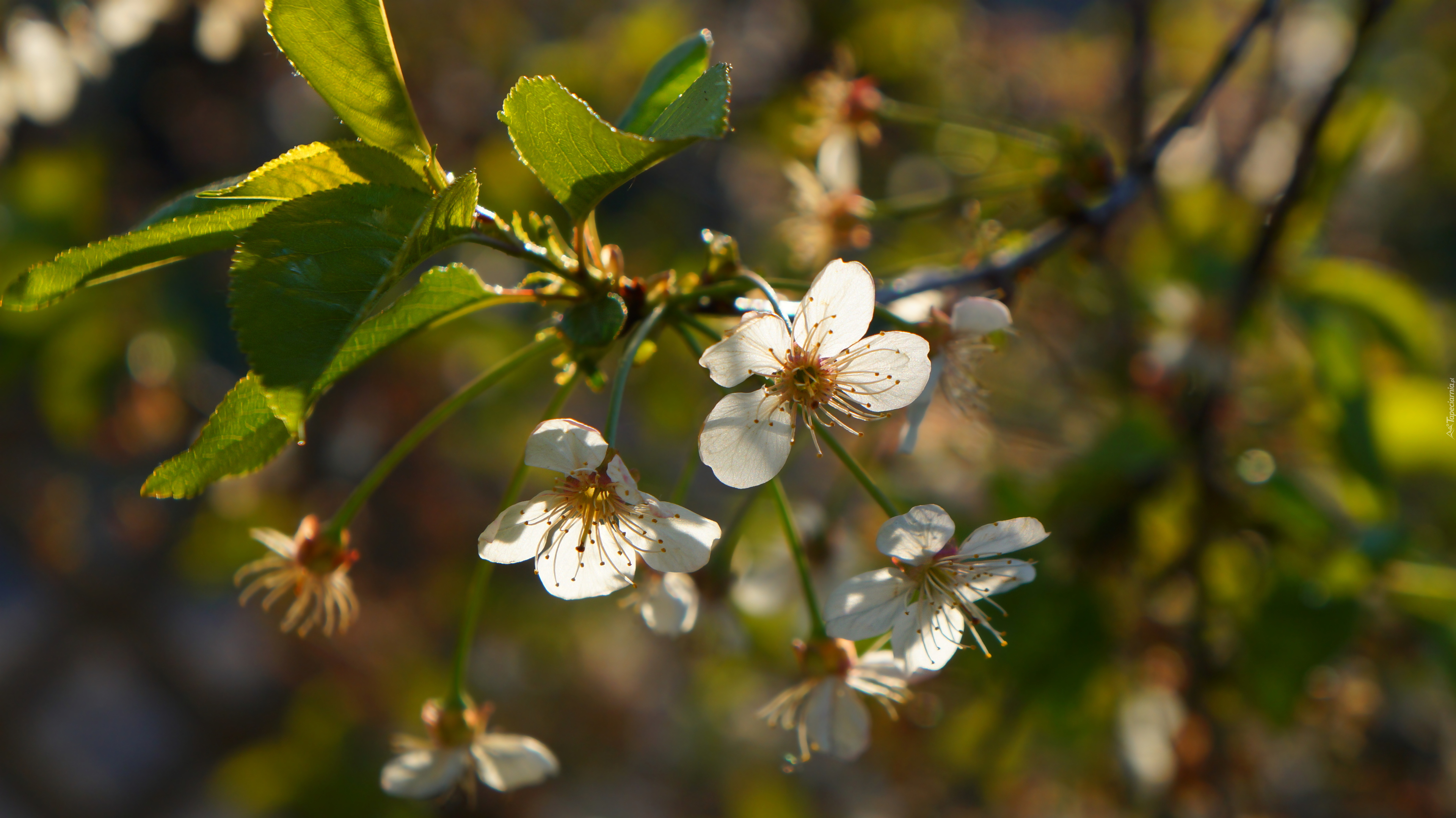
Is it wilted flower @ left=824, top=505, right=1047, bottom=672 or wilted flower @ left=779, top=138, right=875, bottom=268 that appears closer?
wilted flower @ left=824, top=505, right=1047, bottom=672

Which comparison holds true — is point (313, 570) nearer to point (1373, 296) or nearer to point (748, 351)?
point (748, 351)

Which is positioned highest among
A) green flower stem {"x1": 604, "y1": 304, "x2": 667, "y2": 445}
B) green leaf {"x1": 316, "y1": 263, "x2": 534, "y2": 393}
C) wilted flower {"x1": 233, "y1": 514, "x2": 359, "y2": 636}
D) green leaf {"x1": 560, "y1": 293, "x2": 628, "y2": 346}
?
green leaf {"x1": 316, "y1": 263, "x2": 534, "y2": 393}

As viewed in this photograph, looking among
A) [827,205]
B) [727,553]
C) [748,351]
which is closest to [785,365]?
[748,351]

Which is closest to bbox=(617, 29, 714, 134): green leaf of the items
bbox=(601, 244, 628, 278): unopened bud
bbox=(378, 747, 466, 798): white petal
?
bbox=(601, 244, 628, 278): unopened bud

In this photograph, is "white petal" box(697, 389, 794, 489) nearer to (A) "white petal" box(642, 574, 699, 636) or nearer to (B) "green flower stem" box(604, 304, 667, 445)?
(B) "green flower stem" box(604, 304, 667, 445)

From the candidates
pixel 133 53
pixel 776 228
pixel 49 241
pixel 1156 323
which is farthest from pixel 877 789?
pixel 133 53

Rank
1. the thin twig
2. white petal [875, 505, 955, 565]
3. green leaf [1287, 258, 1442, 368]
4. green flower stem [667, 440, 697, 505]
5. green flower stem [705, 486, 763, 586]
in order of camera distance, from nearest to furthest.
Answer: white petal [875, 505, 955, 565] → green flower stem [667, 440, 697, 505] → the thin twig → green flower stem [705, 486, 763, 586] → green leaf [1287, 258, 1442, 368]

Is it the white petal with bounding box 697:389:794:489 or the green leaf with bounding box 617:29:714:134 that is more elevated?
the green leaf with bounding box 617:29:714:134
